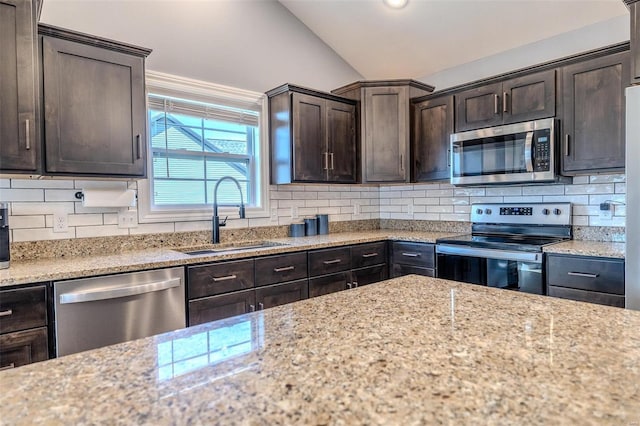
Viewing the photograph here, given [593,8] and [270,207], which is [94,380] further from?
[593,8]

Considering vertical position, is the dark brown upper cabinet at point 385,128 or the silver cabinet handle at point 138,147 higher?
the dark brown upper cabinet at point 385,128

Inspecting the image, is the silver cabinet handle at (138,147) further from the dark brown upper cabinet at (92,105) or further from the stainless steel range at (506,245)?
the stainless steel range at (506,245)

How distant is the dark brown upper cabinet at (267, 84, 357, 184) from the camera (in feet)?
10.4

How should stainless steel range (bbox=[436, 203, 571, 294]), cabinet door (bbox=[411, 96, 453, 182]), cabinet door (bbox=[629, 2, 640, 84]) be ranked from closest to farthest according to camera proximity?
cabinet door (bbox=[629, 2, 640, 84])
stainless steel range (bbox=[436, 203, 571, 294])
cabinet door (bbox=[411, 96, 453, 182])

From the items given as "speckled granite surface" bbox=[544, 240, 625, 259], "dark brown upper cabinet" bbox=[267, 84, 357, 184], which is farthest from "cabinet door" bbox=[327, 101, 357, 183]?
"speckled granite surface" bbox=[544, 240, 625, 259]

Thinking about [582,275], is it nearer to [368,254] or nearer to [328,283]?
[368,254]

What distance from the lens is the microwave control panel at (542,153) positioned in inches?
105

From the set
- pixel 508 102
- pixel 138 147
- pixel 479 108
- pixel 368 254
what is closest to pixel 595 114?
pixel 508 102

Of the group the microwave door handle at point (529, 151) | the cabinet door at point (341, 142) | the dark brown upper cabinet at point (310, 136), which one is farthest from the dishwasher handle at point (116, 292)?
the microwave door handle at point (529, 151)

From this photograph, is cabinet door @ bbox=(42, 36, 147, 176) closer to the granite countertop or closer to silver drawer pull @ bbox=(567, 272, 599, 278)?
the granite countertop

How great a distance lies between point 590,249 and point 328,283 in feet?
5.65

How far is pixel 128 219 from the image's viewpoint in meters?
2.63

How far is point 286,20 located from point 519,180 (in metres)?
2.42

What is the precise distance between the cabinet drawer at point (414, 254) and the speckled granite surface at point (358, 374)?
2.01 metres
